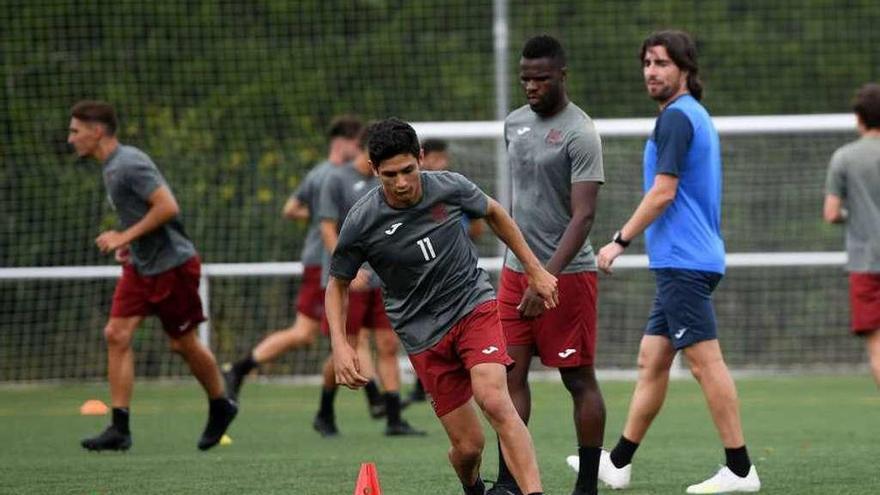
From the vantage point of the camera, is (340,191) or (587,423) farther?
(340,191)

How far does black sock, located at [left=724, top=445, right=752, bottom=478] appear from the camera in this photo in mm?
7969

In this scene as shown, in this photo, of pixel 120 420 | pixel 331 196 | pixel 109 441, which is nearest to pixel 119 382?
pixel 120 420

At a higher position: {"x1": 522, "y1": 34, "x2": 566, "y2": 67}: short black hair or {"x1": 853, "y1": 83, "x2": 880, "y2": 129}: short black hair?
{"x1": 522, "y1": 34, "x2": 566, "y2": 67}: short black hair

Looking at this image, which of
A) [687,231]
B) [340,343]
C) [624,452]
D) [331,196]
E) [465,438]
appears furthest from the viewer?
[331,196]

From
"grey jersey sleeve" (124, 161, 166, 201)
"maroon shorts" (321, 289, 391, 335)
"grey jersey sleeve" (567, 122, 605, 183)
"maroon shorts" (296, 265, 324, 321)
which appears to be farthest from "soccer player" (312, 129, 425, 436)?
"grey jersey sleeve" (567, 122, 605, 183)

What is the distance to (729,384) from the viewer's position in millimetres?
8039

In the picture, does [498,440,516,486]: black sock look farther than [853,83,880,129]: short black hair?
No

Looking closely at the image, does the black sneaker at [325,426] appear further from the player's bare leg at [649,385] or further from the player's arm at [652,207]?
the player's arm at [652,207]

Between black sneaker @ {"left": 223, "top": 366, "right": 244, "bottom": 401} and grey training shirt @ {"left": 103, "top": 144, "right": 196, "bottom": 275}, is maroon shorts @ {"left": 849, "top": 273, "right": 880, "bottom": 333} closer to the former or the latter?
grey training shirt @ {"left": 103, "top": 144, "right": 196, "bottom": 275}

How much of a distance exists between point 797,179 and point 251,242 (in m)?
5.36

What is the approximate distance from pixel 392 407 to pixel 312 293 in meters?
2.02

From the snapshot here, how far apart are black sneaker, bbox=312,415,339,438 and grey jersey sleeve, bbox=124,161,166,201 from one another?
2.05 metres

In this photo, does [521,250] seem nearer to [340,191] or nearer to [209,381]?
[209,381]

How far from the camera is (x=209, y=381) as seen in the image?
34.6 ft
